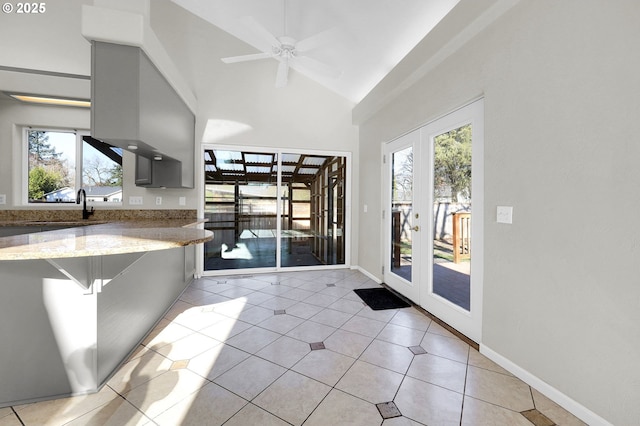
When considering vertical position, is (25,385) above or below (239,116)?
below

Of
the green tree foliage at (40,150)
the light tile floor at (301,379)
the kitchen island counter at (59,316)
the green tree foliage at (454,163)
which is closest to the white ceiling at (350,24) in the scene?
the green tree foliage at (454,163)

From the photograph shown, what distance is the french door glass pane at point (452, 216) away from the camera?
8.15 ft

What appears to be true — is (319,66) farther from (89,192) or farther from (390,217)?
(89,192)

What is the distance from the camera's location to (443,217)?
110 inches

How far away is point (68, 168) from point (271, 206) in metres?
2.90

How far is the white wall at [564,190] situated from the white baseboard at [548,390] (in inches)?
0.7

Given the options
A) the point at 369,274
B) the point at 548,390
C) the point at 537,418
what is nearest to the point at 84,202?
the point at 369,274

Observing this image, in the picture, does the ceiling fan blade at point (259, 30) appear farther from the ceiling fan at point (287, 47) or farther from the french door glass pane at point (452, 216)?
the french door glass pane at point (452, 216)

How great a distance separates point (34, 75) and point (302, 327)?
442 centimetres

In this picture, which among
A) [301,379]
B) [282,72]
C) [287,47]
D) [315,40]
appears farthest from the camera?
[282,72]

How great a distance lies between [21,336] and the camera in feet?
5.04

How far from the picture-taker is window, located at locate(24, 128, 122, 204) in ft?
12.4

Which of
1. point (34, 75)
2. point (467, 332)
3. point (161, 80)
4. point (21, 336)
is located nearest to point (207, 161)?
point (161, 80)

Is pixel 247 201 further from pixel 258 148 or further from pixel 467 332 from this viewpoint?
pixel 467 332
